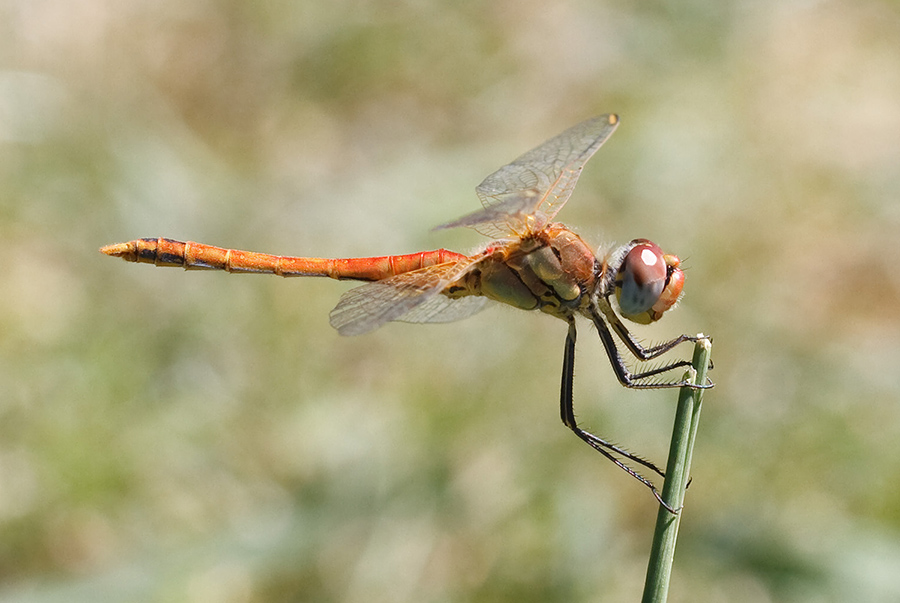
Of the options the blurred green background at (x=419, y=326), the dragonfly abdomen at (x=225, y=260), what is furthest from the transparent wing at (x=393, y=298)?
the blurred green background at (x=419, y=326)

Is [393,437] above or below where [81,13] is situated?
below

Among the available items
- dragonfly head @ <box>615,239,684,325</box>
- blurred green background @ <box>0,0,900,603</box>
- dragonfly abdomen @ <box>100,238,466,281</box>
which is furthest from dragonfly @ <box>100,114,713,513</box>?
blurred green background @ <box>0,0,900,603</box>

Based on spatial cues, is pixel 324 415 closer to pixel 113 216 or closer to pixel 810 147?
pixel 113 216

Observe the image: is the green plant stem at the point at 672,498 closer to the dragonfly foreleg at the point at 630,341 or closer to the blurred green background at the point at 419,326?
the dragonfly foreleg at the point at 630,341

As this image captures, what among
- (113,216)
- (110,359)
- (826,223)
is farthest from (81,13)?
(826,223)

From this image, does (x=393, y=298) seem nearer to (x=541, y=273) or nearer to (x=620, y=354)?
(x=541, y=273)

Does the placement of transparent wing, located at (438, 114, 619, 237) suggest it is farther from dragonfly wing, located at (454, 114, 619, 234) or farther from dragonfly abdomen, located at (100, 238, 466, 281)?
dragonfly abdomen, located at (100, 238, 466, 281)
